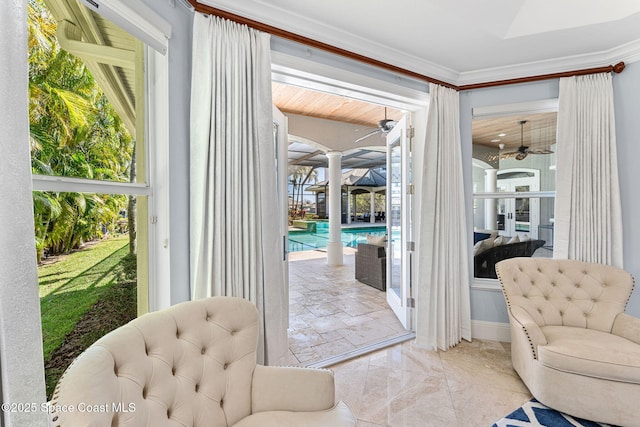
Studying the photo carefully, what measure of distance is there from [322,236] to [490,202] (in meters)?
9.42

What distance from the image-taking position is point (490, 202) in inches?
123

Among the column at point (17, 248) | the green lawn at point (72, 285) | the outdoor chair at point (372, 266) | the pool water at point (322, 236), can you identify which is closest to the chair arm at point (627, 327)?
the outdoor chair at point (372, 266)

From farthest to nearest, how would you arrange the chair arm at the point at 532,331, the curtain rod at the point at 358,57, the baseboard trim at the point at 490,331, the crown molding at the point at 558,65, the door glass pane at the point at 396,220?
the door glass pane at the point at 396,220
the baseboard trim at the point at 490,331
the crown molding at the point at 558,65
the chair arm at the point at 532,331
the curtain rod at the point at 358,57

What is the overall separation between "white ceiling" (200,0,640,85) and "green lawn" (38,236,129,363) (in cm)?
156

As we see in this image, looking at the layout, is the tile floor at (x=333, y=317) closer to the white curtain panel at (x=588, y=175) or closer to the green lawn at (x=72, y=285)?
the green lawn at (x=72, y=285)

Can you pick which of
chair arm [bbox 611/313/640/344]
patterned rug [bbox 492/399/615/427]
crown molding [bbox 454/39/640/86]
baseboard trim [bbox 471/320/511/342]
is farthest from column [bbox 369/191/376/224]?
patterned rug [bbox 492/399/615/427]

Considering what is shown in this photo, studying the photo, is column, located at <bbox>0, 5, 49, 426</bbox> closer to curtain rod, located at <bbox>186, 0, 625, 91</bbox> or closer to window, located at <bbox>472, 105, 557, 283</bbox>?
curtain rod, located at <bbox>186, 0, 625, 91</bbox>

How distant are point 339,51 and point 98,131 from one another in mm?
1744

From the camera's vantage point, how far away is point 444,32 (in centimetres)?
222

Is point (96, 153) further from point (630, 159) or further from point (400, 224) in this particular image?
point (630, 159)

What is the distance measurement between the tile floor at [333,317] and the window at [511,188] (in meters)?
1.27

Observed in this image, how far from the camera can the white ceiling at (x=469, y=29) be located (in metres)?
1.94

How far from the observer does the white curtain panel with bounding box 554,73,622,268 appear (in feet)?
8.09

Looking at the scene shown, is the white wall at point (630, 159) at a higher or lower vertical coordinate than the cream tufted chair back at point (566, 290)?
higher
